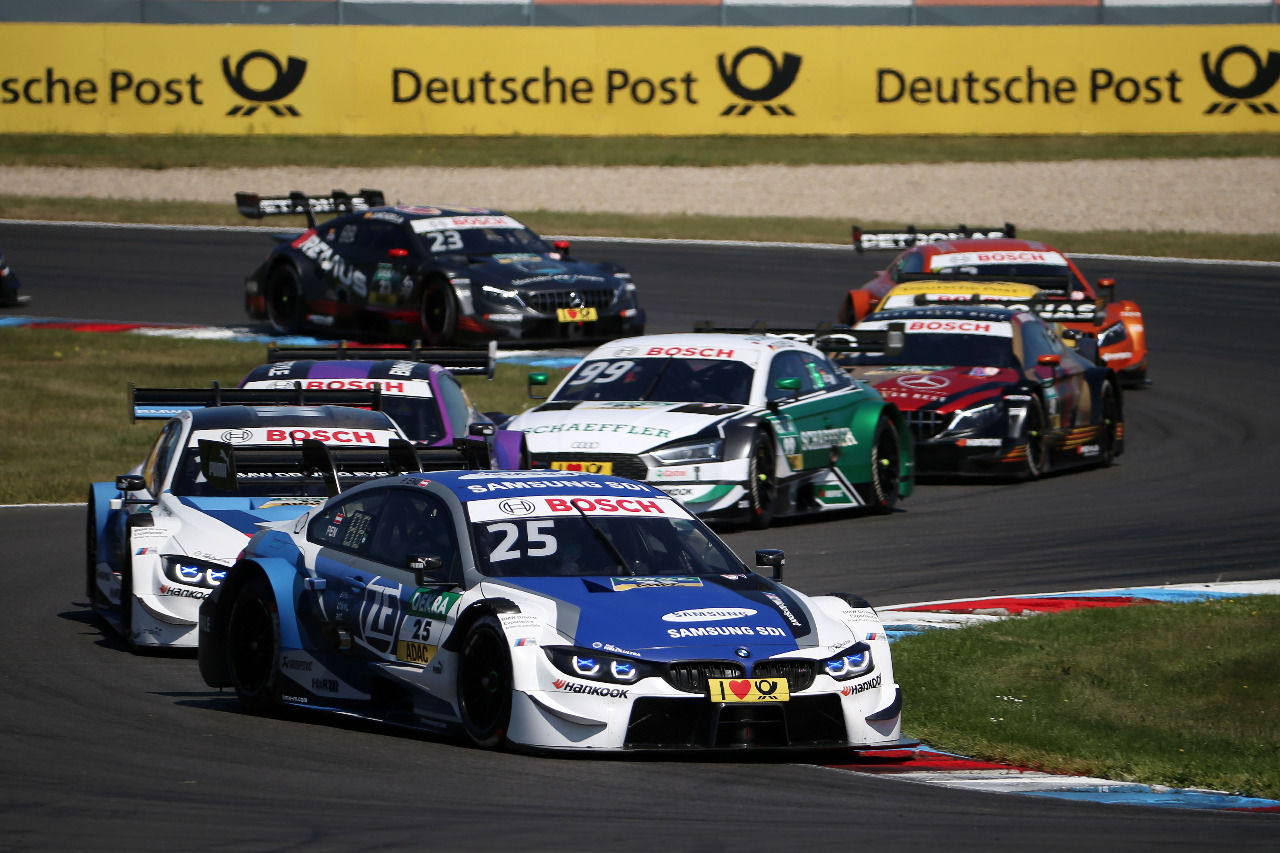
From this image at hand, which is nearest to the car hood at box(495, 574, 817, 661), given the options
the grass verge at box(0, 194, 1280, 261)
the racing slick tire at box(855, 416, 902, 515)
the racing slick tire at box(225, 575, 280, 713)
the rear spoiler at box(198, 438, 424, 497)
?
the racing slick tire at box(225, 575, 280, 713)

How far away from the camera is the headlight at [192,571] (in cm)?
1126

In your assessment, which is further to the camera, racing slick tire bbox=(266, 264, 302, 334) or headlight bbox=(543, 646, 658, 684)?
racing slick tire bbox=(266, 264, 302, 334)

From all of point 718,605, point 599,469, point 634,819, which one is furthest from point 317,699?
point 599,469

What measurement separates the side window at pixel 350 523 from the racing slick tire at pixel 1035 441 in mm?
9306

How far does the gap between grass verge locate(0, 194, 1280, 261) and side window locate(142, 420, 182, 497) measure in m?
22.8

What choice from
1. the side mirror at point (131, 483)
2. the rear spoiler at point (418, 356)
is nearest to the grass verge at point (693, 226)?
the rear spoiler at point (418, 356)

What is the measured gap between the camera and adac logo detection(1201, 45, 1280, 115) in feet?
134

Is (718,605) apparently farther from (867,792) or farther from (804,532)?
(804,532)

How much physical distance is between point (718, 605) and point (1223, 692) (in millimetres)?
2870

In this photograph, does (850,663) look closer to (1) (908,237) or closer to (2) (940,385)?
(2) (940,385)

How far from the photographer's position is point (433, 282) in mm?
24094

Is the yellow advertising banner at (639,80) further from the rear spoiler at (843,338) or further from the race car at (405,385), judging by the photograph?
the race car at (405,385)

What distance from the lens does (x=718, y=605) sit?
8.84m

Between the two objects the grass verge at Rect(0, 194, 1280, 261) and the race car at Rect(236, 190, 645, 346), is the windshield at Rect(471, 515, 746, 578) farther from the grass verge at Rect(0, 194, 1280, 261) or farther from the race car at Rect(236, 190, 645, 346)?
the grass verge at Rect(0, 194, 1280, 261)
